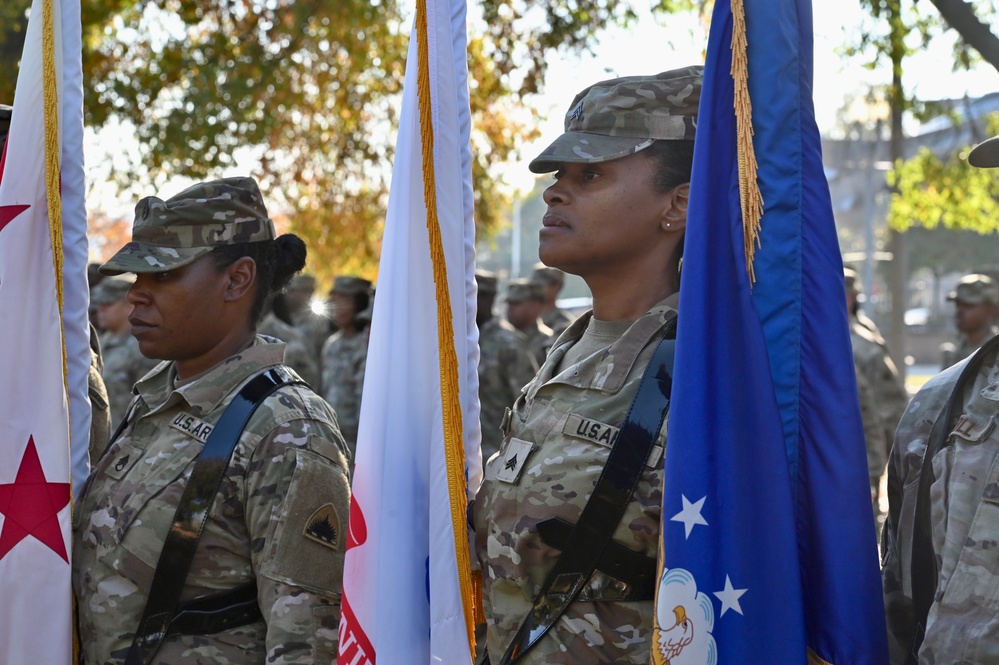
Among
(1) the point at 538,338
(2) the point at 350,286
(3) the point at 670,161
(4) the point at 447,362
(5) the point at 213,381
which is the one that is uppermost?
(3) the point at 670,161

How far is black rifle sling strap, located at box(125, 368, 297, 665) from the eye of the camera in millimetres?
2961

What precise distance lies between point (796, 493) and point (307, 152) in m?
12.5

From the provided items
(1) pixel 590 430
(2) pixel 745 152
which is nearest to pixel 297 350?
(1) pixel 590 430

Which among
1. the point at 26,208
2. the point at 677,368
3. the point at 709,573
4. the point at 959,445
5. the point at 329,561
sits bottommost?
the point at 329,561

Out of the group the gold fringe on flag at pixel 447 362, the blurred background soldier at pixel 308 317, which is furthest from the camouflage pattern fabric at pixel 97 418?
the blurred background soldier at pixel 308 317

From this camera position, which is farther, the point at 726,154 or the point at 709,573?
the point at 726,154

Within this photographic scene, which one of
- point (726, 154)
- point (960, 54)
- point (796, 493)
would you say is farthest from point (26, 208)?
point (960, 54)

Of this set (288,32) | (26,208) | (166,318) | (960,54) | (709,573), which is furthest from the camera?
(288,32)

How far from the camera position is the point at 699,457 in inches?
89.0

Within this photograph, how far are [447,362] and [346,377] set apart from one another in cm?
795

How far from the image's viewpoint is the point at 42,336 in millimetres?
3510

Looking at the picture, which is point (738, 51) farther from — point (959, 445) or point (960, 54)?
point (960, 54)

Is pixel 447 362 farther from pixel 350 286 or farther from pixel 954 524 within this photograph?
pixel 350 286

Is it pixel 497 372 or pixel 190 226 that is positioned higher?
pixel 190 226
